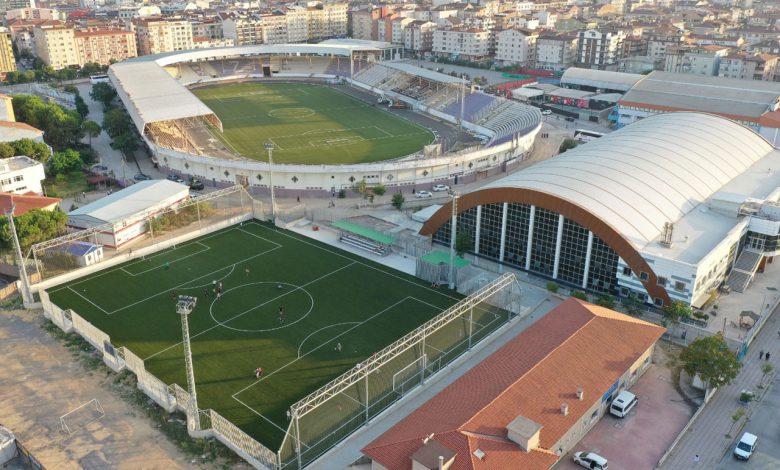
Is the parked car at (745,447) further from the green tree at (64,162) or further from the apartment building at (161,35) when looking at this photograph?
the apartment building at (161,35)

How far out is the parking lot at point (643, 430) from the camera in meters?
27.4

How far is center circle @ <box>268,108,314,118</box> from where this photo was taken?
88.8m

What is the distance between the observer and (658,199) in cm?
4228

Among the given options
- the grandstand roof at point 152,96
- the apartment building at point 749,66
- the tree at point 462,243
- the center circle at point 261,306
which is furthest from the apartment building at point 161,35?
the tree at point 462,243

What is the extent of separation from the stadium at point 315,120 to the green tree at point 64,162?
23.0 feet

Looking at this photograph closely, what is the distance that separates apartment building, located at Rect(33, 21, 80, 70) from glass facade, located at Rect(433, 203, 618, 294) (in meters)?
107

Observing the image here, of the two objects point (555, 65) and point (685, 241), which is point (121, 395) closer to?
point (685, 241)

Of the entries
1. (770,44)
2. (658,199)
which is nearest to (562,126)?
(658,199)

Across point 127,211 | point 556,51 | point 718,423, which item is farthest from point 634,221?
point 556,51

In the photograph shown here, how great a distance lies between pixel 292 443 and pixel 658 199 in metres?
28.2

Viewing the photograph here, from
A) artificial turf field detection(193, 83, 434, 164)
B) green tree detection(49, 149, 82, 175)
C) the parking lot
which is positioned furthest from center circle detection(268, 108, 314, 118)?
the parking lot

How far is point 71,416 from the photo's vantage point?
30.2 m

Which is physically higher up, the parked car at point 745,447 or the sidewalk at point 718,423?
the parked car at point 745,447

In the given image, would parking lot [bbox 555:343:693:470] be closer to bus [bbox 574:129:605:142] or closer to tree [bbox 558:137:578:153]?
tree [bbox 558:137:578:153]
